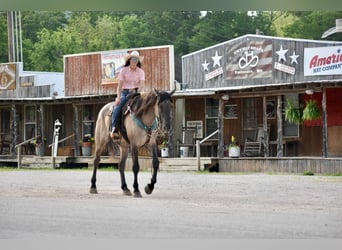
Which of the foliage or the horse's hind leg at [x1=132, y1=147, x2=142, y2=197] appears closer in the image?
the horse's hind leg at [x1=132, y1=147, x2=142, y2=197]

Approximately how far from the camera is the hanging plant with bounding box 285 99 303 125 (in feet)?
48.6

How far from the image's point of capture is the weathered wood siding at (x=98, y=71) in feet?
48.3

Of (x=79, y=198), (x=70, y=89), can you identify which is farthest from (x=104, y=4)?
(x=70, y=89)

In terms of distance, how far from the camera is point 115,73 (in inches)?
588

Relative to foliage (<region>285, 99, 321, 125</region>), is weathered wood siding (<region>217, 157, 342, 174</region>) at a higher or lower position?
lower

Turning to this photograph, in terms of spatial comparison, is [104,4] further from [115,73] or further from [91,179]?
[115,73]

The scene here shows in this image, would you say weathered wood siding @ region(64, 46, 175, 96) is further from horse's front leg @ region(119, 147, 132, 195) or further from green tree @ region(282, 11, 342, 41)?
horse's front leg @ region(119, 147, 132, 195)

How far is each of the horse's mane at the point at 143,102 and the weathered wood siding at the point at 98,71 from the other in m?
4.47

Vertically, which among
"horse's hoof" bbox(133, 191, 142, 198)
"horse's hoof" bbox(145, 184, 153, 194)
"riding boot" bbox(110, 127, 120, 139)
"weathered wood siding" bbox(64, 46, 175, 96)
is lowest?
"horse's hoof" bbox(133, 191, 142, 198)

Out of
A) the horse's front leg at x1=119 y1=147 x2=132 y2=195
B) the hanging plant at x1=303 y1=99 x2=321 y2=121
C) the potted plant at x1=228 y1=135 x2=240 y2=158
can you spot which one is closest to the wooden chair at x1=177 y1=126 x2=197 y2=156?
the potted plant at x1=228 y1=135 x2=240 y2=158

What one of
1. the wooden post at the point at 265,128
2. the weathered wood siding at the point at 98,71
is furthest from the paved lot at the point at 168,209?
the weathered wood siding at the point at 98,71

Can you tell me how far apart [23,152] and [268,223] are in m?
5.88

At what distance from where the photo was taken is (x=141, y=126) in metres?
9.77

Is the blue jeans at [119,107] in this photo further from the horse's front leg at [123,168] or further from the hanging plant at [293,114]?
the hanging plant at [293,114]
